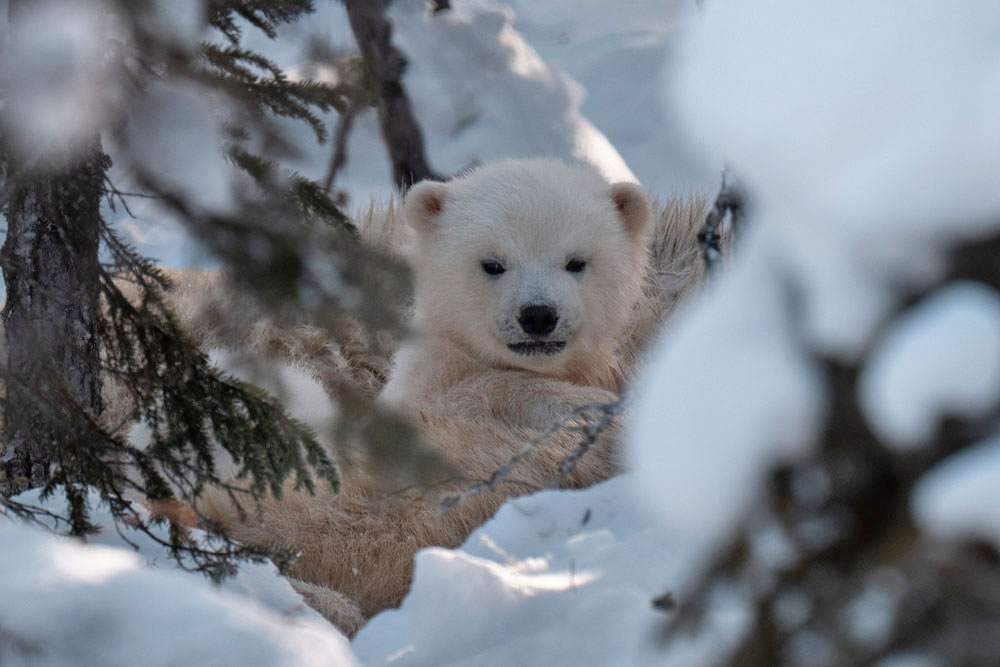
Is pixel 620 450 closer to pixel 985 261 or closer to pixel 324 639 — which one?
pixel 324 639

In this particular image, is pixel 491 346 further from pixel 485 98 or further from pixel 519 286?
pixel 485 98

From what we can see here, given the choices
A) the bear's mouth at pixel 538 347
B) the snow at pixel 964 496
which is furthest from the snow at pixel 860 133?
the bear's mouth at pixel 538 347

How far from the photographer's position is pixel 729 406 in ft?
2.41

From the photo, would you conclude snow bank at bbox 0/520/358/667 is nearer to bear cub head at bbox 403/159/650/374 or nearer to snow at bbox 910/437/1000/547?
snow at bbox 910/437/1000/547

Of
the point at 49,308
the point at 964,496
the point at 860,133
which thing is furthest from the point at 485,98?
the point at 964,496

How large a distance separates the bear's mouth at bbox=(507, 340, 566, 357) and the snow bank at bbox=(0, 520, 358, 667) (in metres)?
2.24

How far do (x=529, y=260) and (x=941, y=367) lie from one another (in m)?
2.79

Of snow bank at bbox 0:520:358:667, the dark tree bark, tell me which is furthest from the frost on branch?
the dark tree bark

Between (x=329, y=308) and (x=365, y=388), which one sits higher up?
(x=365, y=388)

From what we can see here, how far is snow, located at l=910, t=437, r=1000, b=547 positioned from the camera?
646mm

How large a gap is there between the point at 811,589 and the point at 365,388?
4576 millimetres

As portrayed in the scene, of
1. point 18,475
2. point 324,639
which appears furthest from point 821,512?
point 18,475

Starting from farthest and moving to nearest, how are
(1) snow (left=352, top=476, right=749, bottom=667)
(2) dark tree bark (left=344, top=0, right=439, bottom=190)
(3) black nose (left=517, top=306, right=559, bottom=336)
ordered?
(2) dark tree bark (left=344, top=0, right=439, bottom=190) → (3) black nose (left=517, top=306, right=559, bottom=336) → (1) snow (left=352, top=476, right=749, bottom=667)

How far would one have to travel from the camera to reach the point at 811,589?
0.76 m
